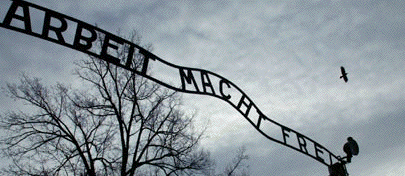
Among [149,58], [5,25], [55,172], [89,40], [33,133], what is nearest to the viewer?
[5,25]

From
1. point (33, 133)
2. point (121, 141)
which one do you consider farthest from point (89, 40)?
point (33, 133)

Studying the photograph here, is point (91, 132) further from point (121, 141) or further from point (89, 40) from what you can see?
point (89, 40)

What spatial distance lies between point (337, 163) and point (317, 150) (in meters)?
0.41

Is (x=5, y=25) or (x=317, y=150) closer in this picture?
(x=5, y=25)

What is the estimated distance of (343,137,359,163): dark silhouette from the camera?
20.7 ft

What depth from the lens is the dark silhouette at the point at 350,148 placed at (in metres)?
6.30

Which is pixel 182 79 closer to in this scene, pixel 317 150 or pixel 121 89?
pixel 317 150

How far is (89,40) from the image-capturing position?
367 centimetres

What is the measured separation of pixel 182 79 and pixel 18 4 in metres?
1.94

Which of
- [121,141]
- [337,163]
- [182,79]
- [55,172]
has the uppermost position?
[121,141]

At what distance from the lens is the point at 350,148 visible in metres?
6.34

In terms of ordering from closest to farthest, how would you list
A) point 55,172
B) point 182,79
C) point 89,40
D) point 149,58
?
point 89,40, point 149,58, point 182,79, point 55,172

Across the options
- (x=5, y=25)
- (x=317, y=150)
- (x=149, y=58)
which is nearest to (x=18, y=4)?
(x=5, y=25)

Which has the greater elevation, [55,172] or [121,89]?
[121,89]
